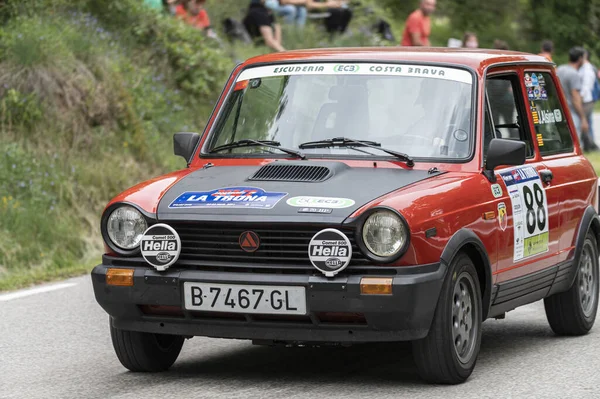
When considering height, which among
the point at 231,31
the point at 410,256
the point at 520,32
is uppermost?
the point at 410,256

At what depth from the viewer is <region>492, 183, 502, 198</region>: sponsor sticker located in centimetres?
727

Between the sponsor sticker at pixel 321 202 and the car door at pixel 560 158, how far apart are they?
80.4 inches

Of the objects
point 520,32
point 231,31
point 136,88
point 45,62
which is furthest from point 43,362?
point 520,32

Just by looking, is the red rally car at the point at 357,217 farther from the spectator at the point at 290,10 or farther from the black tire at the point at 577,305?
the spectator at the point at 290,10

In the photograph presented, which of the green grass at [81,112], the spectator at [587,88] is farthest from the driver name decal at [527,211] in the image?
the spectator at [587,88]

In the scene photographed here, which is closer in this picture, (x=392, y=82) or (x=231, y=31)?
(x=392, y=82)

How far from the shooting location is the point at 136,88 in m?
15.9

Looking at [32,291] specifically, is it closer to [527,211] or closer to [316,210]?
[527,211]

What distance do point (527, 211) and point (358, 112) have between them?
1172 millimetres

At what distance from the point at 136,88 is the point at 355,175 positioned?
30.8 ft

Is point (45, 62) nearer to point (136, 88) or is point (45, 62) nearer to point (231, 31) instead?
point (136, 88)

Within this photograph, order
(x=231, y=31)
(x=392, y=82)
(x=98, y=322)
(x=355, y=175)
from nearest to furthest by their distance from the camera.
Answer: (x=355, y=175) < (x=392, y=82) < (x=98, y=322) < (x=231, y=31)

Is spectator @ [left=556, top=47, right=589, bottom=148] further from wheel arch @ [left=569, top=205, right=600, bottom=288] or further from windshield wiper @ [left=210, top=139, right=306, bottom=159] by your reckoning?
windshield wiper @ [left=210, top=139, right=306, bottom=159]

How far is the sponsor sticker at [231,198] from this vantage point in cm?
656
